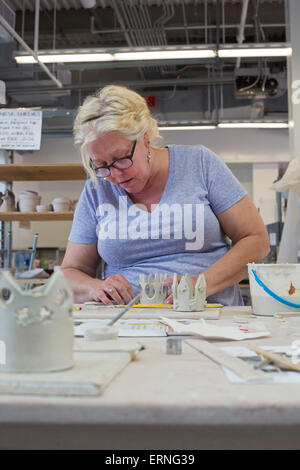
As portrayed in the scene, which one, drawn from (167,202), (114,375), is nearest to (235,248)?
(167,202)

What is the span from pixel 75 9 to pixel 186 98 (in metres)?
2.92

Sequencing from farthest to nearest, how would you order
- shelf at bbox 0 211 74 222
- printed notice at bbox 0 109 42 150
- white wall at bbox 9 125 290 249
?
white wall at bbox 9 125 290 249 < shelf at bbox 0 211 74 222 < printed notice at bbox 0 109 42 150

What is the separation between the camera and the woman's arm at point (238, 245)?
157cm

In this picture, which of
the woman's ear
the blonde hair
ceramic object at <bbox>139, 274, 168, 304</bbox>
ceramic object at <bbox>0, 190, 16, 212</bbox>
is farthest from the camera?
ceramic object at <bbox>0, 190, 16, 212</bbox>

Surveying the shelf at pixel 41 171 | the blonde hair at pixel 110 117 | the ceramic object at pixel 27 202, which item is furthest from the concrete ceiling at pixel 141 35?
the blonde hair at pixel 110 117

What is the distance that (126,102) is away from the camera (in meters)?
1.74

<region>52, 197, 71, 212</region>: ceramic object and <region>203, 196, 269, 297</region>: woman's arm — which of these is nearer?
<region>203, 196, 269, 297</region>: woman's arm

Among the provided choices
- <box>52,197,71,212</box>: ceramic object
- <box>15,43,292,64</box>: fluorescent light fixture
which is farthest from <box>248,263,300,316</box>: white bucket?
<box>15,43,292,64</box>: fluorescent light fixture

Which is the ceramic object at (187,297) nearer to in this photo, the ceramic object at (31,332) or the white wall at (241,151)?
the ceramic object at (31,332)

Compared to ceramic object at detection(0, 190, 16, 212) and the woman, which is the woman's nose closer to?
the woman

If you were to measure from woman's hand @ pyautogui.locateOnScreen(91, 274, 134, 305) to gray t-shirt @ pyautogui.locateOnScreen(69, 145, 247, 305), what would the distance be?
0.46 feet

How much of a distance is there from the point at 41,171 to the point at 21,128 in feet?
2.56

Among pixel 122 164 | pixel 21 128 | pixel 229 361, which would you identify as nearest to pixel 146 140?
pixel 122 164

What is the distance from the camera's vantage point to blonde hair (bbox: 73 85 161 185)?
1676 millimetres
